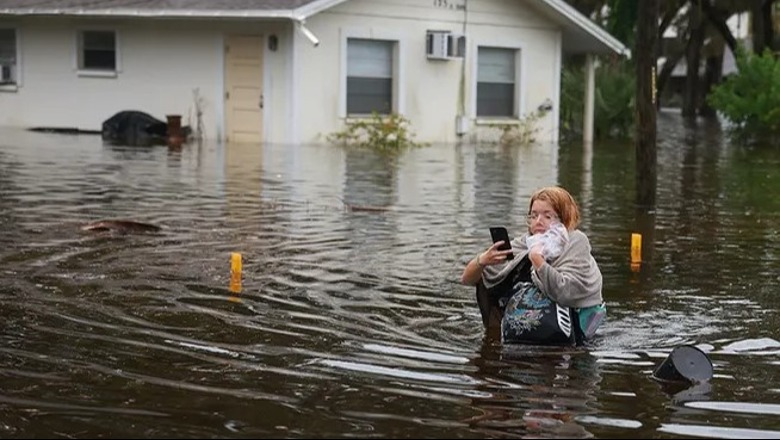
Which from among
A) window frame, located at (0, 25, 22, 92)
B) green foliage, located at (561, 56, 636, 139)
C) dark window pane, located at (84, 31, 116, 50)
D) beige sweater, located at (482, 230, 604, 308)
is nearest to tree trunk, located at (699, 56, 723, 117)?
green foliage, located at (561, 56, 636, 139)

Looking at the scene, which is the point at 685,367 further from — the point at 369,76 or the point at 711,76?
the point at 711,76

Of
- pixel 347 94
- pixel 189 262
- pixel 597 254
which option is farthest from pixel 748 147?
pixel 189 262

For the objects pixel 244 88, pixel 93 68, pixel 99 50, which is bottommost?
pixel 244 88

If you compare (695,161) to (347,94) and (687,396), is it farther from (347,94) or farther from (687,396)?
(687,396)

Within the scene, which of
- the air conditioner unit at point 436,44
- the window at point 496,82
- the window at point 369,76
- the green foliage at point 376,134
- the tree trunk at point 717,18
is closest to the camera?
the green foliage at point 376,134

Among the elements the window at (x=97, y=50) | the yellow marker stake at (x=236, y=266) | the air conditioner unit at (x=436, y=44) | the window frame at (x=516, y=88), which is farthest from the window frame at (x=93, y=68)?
the yellow marker stake at (x=236, y=266)

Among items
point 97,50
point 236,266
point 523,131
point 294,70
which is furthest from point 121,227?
point 523,131

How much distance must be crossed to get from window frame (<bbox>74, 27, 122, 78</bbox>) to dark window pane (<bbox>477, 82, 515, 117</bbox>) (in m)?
7.74

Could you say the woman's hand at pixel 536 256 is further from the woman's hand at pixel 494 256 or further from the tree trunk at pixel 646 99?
the tree trunk at pixel 646 99

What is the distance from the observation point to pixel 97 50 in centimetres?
3052

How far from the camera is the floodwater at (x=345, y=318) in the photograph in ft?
19.9

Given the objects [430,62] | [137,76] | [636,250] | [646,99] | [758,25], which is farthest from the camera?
[758,25]

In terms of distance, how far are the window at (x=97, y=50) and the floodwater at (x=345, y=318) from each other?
12505mm

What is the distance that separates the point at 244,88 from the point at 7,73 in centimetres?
708
